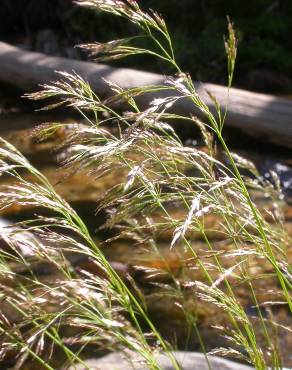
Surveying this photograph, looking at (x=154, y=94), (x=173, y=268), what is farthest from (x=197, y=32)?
(x=173, y=268)

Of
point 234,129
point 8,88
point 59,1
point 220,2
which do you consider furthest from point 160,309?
point 59,1

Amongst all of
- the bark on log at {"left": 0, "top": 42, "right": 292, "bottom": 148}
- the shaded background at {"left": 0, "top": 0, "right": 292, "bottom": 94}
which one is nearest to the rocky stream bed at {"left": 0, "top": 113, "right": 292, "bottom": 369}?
the bark on log at {"left": 0, "top": 42, "right": 292, "bottom": 148}

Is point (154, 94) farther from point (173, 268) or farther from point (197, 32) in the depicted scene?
point (197, 32)

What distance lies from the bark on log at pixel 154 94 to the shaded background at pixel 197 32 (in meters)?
1.37

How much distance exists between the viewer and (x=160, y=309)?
2.97 m

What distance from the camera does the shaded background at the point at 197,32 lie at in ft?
24.4

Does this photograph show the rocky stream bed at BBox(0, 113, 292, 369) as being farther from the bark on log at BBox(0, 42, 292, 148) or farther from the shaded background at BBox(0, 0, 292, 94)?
the shaded background at BBox(0, 0, 292, 94)

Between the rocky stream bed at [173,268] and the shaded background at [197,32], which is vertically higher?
the rocky stream bed at [173,268]

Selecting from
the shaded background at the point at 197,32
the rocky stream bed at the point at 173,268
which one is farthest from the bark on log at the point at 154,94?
the shaded background at the point at 197,32

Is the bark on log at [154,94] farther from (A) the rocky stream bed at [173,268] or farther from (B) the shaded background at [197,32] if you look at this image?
(B) the shaded background at [197,32]

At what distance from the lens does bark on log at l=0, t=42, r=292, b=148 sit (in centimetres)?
488

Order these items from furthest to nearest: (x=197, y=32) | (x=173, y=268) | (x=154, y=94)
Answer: (x=197, y=32)
(x=154, y=94)
(x=173, y=268)

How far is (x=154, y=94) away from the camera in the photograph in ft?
18.6

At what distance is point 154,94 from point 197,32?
289cm
